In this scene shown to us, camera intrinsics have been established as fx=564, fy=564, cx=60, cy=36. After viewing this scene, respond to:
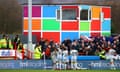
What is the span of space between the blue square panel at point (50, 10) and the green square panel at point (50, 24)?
37 centimetres

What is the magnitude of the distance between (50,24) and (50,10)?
40.7 inches

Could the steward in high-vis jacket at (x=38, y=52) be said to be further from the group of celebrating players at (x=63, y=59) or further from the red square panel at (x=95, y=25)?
the red square panel at (x=95, y=25)

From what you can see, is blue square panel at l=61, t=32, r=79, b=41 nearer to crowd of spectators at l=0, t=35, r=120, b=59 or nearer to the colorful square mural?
the colorful square mural

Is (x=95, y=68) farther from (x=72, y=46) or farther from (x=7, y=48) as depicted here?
(x=7, y=48)

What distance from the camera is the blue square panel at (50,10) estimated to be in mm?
41281

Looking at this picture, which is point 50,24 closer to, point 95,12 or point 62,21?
point 62,21

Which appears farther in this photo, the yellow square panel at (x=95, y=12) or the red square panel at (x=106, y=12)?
the red square panel at (x=106, y=12)

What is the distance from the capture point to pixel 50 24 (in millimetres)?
41281

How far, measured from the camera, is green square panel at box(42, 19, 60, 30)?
41.3 meters

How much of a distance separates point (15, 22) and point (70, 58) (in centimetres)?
3415

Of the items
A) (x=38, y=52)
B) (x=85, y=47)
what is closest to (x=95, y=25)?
(x=85, y=47)

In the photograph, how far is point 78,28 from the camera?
41375mm

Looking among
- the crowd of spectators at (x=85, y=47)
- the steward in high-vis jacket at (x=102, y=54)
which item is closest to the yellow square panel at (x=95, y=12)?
the crowd of spectators at (x=85, y=47)

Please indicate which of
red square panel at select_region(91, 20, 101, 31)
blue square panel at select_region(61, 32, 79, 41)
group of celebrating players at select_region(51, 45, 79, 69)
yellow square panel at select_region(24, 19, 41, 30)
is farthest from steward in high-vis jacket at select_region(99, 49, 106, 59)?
yellow square panel at select_region(24, 19, 41, 30)
